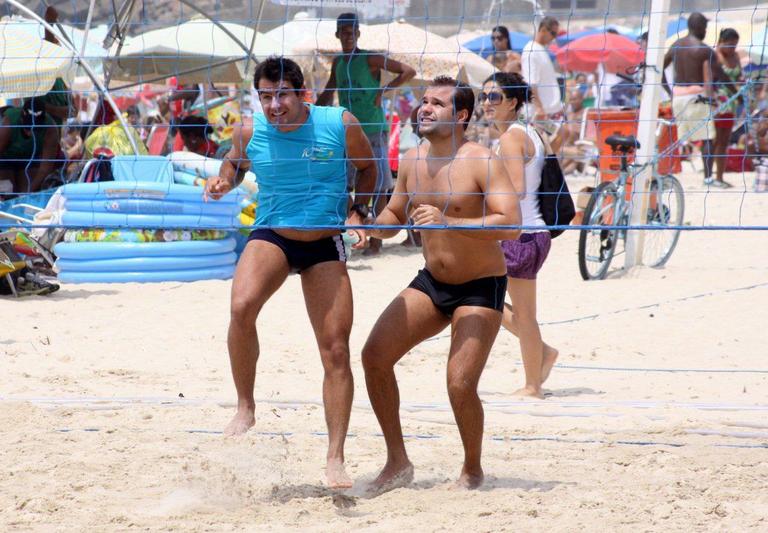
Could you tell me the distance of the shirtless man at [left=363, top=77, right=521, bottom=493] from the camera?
385 centimetres

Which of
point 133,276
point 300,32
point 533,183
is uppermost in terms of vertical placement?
point 300,32

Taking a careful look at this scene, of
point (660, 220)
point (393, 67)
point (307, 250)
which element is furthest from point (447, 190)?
point (393, 67)

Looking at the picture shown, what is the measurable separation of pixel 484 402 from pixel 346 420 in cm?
144

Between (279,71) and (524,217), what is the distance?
5.66ft

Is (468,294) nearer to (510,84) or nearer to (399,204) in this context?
(399,204)

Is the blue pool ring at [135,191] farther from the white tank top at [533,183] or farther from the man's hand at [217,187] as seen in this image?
the man's hand at [217,187]

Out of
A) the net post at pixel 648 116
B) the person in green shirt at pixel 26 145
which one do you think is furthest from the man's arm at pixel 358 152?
the person in green shirt at pixel 26 145

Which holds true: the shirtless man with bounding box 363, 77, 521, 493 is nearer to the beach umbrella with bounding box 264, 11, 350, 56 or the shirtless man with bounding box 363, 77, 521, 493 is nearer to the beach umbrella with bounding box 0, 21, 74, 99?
the beach umbrella with bounding box 0, 21, 74, 99

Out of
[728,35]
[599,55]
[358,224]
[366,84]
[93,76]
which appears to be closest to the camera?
[358,224]

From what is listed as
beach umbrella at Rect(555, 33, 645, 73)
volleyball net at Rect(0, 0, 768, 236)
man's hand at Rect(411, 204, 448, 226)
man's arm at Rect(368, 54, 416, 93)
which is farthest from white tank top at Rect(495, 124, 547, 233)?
beach umbrella at Rect(555, 33, 645, 73)

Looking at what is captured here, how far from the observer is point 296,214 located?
14.0ft

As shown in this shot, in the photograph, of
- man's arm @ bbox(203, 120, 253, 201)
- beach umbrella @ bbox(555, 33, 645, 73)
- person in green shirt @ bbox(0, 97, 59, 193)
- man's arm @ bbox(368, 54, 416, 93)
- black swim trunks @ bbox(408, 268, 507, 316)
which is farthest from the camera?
beach umbrella @ bbox(555, 33, 645, 73)

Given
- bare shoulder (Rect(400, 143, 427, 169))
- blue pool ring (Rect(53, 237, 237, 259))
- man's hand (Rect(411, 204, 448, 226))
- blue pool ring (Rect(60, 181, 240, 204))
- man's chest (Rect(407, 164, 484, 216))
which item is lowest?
blue pool ring (Rect(53, 237, 237, 259))

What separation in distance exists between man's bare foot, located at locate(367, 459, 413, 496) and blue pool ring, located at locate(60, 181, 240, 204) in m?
4.98
